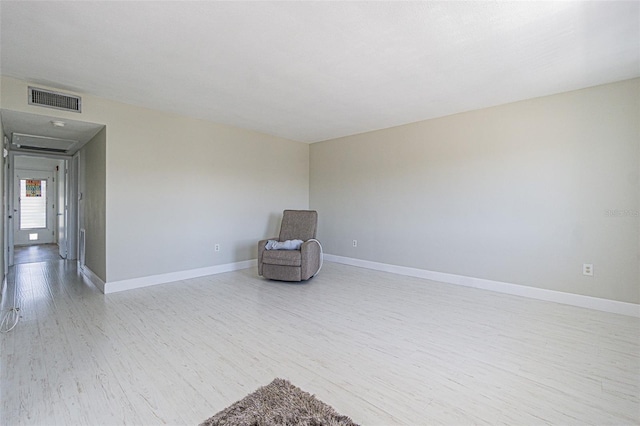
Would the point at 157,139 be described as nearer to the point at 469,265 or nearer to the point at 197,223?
the point at 197,223

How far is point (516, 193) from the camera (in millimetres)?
3795

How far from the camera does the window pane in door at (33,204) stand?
7816 mm

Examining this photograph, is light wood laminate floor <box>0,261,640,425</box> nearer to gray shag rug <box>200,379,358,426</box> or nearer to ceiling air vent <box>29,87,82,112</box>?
gray shag rug <box>200,379,358,426</box>

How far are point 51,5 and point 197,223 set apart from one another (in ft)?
10.2

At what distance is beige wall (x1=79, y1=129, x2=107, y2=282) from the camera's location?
3.89 meters

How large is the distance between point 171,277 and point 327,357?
3062mm

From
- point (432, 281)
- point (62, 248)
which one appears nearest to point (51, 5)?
point (432, 281)

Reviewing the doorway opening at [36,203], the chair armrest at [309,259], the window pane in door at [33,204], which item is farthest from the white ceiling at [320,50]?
the window pane in door at [33,204]

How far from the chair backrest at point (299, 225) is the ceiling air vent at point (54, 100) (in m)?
3.12

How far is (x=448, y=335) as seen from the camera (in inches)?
104

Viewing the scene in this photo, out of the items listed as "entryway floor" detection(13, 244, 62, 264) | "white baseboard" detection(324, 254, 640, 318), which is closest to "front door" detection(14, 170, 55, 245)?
"entryway floor" detection(13, 244, 62, 264)

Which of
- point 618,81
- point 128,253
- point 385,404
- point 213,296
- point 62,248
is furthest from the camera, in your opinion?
point 62,248

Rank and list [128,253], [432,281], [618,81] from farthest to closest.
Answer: [432,281], [128,253], [618,81]

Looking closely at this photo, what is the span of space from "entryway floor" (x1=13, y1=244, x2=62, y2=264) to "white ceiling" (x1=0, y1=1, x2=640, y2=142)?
4363 millimetres
